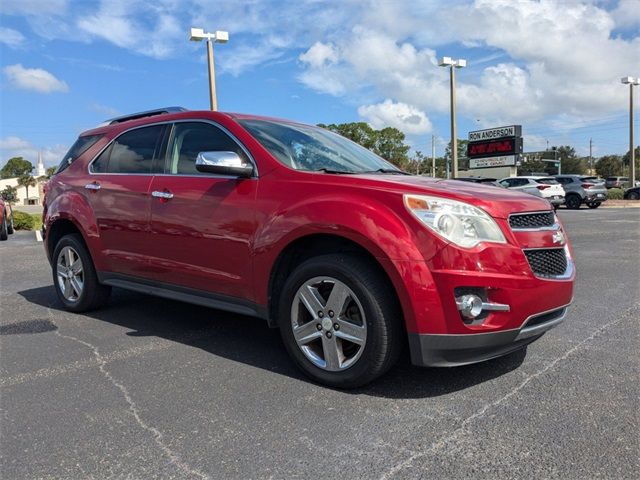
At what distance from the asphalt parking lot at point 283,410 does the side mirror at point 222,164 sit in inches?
53.5

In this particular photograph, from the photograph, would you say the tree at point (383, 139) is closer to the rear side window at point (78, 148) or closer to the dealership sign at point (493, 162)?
the dealership sign at point (493, 162)

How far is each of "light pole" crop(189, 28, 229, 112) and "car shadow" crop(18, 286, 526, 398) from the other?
12.6m

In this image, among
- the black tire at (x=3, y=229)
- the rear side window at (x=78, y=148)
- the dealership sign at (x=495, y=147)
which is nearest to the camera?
the rear side window at (x=78, y=148)

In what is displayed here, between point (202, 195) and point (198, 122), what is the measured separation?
73 centimetres

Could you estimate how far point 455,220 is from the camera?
3.00 m

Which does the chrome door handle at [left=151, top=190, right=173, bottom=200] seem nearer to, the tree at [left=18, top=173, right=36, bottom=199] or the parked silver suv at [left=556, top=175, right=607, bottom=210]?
the parked silver suv at [left=556, top=175, right=607, bottom=210]

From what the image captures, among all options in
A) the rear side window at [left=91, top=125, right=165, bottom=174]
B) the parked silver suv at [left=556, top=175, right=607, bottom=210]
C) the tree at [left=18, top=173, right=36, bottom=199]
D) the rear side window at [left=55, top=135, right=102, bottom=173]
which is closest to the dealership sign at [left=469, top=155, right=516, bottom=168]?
the parked silver suv at [left=556, top=175, right=607, bottom=210]

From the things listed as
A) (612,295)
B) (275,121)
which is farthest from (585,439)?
(612,295)

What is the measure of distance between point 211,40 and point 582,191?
19.5 metres

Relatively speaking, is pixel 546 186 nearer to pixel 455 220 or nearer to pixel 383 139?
pixel 455 220

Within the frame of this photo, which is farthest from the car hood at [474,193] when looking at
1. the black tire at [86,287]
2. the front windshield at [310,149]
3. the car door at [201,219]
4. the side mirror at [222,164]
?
the black tire at [86,287]

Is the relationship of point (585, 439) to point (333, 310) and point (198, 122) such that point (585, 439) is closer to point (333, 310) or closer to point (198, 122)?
point (333, 310)

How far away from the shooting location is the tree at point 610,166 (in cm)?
9318

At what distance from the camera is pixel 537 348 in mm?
4059
